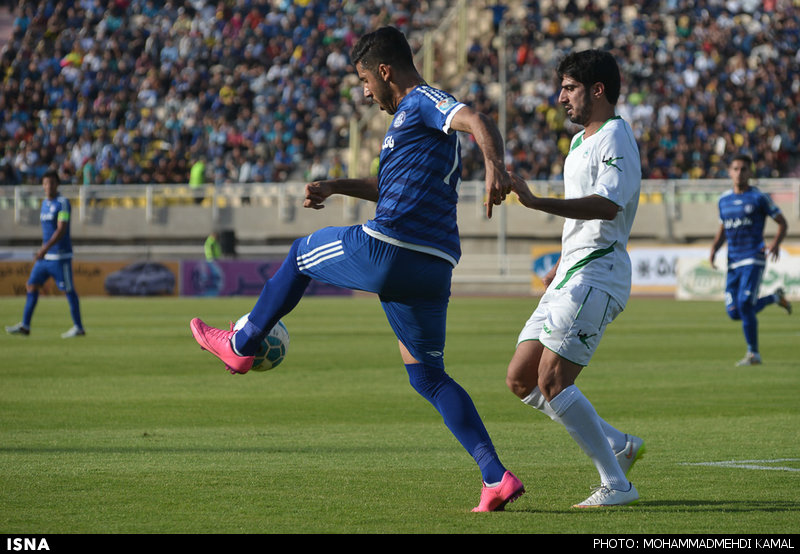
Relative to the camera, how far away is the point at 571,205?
5504 mm

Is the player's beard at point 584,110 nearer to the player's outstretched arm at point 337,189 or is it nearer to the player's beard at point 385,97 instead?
the player's beard at point 385,97

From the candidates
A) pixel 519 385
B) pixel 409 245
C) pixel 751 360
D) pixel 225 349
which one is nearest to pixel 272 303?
pixel 225 349

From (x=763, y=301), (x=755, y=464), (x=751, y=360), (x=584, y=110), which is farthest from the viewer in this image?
(x=763, y=301)

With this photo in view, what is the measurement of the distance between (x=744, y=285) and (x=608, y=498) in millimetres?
9669

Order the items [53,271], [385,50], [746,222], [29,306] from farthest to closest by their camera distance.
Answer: [29,306], [53,271], [746,222], [385,50]

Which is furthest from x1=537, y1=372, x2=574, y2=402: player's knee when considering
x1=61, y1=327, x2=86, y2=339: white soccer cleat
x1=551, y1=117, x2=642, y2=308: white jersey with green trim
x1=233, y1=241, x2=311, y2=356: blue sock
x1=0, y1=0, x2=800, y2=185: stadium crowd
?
x1=0, y1=0, x2=800, y2=185: stadium crowd

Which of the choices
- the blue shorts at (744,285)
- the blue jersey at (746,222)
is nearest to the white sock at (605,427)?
the blue shorts at (744,285)

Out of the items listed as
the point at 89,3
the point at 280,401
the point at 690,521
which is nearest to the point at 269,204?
the point at 89,3

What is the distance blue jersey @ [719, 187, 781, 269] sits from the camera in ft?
48.8

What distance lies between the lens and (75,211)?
129ft

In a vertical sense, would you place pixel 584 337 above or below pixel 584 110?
below

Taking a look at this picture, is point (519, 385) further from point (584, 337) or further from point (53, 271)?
point (53, 271)

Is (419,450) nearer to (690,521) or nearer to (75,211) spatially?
(690,521)

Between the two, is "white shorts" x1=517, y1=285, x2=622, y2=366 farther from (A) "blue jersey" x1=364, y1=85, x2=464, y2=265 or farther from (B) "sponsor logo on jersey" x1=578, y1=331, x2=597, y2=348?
(A) "blue jersey" x1=364, y1=85, x2=464, y2=265
